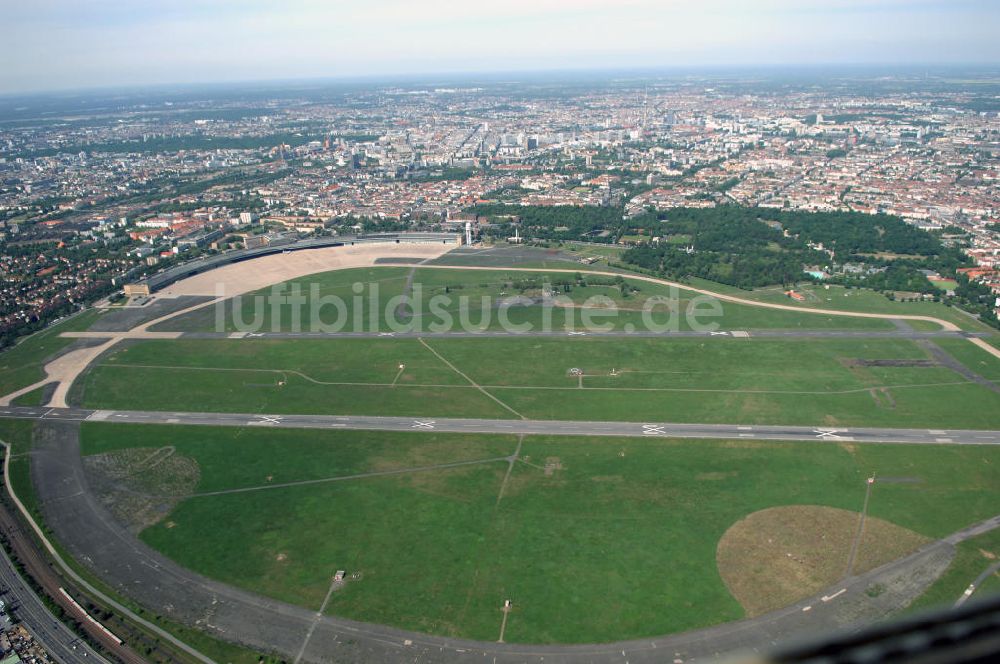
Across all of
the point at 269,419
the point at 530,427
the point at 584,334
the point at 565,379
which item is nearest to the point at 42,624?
the point at 269,419

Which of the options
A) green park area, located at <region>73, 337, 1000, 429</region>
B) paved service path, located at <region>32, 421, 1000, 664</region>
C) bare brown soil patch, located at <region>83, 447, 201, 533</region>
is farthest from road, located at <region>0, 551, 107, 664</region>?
green park area, located at <region>73, 337, 1000, 429</region>

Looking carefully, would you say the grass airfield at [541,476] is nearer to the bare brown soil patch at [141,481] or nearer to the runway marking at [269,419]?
the bare brown soil patch at [141,481]

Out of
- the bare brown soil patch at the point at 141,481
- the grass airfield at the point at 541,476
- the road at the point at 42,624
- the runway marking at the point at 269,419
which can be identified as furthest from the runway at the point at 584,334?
the road at the point at 42,624

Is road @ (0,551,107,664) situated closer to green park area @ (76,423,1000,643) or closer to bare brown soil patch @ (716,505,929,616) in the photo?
green park area @ (76,423,1000,643)

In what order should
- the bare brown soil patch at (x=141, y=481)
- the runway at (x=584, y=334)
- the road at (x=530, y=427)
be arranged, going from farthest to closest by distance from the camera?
the runway at (x=584, y=334) < the road at (x=530, y=427) < the bare brown soil patch at (x=141, y=481)

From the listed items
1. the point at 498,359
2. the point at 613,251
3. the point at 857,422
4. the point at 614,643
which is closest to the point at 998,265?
the point at 613,251
